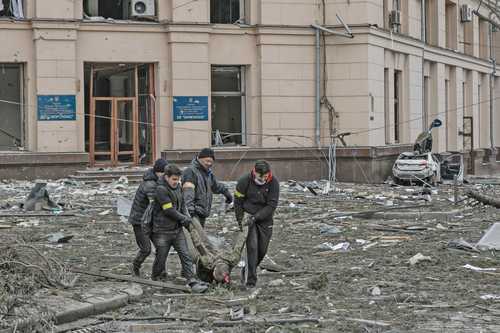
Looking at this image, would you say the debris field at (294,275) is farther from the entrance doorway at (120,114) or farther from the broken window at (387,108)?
the broken window at (387,108)

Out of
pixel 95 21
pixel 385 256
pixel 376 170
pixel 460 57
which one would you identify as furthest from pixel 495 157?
pixel 385 256

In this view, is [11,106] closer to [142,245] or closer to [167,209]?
[142,245]

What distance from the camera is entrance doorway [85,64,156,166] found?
29.6 metres

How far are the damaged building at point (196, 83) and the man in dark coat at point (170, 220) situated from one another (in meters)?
17.6

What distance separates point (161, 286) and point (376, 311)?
270cm

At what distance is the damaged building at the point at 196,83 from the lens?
92.6ft

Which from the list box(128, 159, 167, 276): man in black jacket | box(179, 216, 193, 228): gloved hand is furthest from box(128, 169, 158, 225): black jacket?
box(179, 216, 193, 228): gloved hand

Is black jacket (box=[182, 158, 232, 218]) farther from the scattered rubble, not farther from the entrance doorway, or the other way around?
the entrance doorway

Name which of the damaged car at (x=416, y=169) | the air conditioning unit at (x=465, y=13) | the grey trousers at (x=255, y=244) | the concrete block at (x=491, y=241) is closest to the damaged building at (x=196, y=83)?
the damaged car at (x=416, y=169)

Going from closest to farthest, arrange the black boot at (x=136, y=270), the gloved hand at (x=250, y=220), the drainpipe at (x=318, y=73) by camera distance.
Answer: the gloved hand at (x=250, y=220), the black boot at (x=136, y=270), the drainpipe at (x=318, y=73)

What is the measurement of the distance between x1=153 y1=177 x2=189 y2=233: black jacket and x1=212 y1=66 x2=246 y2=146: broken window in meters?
19.5

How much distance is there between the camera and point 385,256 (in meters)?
14.0

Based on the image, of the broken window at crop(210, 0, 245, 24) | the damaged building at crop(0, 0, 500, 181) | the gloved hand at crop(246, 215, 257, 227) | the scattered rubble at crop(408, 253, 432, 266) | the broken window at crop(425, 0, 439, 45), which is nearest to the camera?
the gloved hand at crop(246, 215, 257, 227)

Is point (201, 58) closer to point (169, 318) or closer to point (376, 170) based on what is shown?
point (376, 170)
